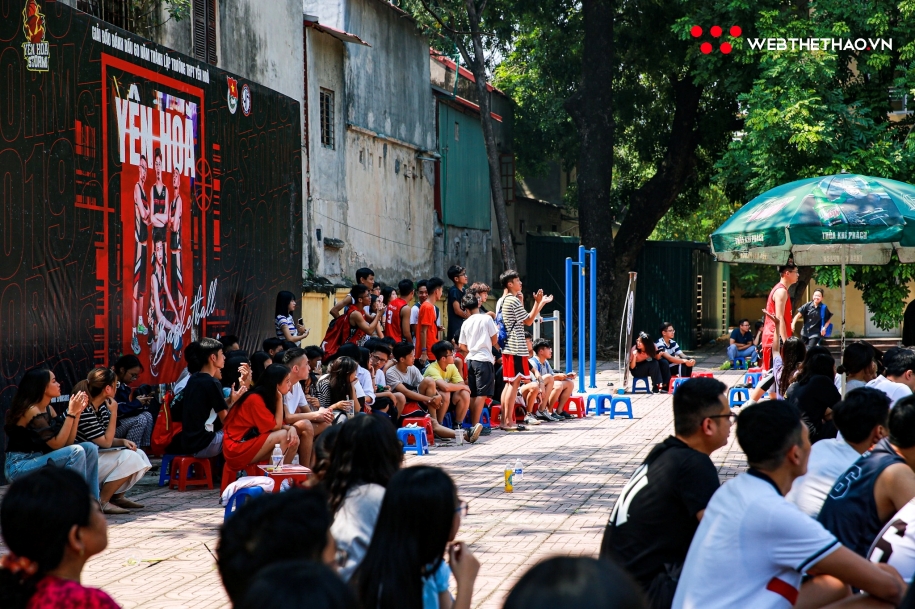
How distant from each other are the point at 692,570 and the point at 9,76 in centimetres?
782

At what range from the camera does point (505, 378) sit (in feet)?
49.0

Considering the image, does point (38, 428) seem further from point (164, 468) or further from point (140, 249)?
point (140, 249)

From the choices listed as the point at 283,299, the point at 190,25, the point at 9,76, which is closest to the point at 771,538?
the point at 9,76

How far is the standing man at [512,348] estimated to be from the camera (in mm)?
14719

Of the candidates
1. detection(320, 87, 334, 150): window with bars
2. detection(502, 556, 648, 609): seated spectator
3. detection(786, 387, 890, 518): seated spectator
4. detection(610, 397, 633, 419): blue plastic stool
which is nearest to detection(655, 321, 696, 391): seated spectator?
detection(610, 397, 633, 419): blue plastic stool

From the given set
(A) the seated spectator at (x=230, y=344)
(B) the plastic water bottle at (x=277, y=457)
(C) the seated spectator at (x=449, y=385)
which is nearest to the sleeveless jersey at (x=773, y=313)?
(C) the seated spectator at (x=449, y=385)

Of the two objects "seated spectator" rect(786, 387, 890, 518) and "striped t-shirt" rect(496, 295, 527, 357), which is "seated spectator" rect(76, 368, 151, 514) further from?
"striped t-shirt" rect(496, 295, 527, 357)

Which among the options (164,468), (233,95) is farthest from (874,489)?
(233,95)

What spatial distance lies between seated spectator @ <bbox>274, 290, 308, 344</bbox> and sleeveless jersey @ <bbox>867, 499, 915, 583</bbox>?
10012 mm

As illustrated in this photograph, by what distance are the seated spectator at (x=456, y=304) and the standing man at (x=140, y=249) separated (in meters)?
5.69

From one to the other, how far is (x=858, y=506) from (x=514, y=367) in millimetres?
10689

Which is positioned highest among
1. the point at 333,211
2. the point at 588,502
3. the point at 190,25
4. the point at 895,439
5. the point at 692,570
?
the point at 190,25

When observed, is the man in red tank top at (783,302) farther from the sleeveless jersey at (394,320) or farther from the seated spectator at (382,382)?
the sleeveless jersey at (394,320)

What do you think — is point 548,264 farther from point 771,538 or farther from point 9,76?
point 771,538
